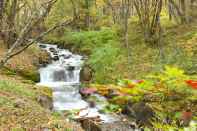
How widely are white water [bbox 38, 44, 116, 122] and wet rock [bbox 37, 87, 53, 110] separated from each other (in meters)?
0.87

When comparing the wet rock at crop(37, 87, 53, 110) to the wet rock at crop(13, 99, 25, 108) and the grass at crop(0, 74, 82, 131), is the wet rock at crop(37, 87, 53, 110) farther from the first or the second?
the wet rock at crop(13, 99, 25, 108)

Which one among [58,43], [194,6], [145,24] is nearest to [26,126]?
[145,24]

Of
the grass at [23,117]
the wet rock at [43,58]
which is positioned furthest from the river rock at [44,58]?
the grass at [23,117]

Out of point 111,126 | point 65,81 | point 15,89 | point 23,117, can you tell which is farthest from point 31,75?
point 23,117

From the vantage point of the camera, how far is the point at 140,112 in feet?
40.4

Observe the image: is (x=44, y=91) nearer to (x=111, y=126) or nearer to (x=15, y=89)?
(x=15, y=89)

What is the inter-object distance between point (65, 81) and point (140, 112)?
26.7ft

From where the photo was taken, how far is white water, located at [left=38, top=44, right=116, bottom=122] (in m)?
14.9

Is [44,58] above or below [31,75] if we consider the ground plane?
above

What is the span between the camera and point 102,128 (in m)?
11.8

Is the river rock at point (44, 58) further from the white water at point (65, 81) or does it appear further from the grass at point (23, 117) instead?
the grass at point (23, 117)

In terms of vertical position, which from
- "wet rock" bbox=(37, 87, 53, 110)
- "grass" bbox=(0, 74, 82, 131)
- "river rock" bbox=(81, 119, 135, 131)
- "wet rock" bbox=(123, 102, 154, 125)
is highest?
"grass" bbox=(0, 74, 82, 131)

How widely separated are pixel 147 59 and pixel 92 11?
49.9 ft

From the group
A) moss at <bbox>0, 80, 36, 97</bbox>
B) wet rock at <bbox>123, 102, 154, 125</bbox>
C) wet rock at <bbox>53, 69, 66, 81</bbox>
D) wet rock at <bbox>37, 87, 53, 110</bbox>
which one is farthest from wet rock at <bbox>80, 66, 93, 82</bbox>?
moss at <bbox>0, 80, 36, 97</bbox>
